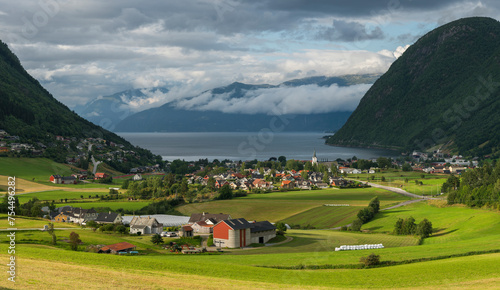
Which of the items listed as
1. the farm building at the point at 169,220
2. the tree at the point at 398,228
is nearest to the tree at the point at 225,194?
the farm building at the point at 169,220

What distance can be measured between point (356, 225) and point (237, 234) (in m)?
18.7

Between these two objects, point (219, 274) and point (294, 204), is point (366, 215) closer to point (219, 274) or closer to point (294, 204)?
point (294, 204)

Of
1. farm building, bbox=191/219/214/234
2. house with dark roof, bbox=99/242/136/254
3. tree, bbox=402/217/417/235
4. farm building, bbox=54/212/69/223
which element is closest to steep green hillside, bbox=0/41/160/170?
farm building, bbox=54/212/69/223

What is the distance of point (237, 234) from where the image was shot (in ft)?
157

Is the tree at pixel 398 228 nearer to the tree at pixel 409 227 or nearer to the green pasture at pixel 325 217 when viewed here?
the tree at pixel 409 227

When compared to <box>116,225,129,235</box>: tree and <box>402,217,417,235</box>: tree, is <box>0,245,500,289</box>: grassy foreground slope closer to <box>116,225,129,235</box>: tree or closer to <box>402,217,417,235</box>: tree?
<box>402,217,417,235</box>: tree

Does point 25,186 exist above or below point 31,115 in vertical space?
below

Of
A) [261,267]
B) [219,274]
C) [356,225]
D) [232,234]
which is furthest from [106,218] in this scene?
[219,274]

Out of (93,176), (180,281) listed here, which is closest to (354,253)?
(180,281)

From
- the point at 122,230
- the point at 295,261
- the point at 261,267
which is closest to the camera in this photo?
the point at 261,267

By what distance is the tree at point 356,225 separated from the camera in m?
59.2

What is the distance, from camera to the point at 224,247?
157 feet

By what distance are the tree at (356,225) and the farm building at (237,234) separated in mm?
13072

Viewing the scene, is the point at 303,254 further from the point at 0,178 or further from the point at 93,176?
the point at 93,176
